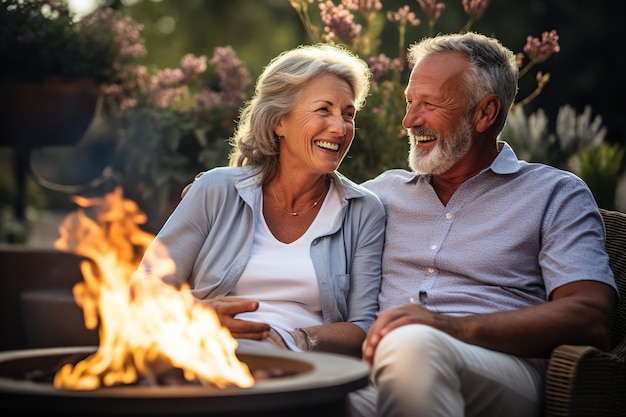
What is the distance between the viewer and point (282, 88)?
3686 millimetres

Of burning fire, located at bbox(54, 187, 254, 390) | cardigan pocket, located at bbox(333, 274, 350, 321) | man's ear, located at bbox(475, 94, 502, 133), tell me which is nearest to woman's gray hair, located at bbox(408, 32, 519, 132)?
man's ear, located at bbox(475, 94, 502, 133)

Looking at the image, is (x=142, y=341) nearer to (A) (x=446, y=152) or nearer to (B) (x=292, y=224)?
(B) (x=292, y=224)

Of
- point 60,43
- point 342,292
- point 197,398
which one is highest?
point 60,43

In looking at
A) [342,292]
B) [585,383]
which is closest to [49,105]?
[342,292]

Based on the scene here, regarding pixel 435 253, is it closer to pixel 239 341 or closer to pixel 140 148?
pixel 239 341

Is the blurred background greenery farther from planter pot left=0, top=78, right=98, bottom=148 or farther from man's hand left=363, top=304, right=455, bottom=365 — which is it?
man's hand left=363, top=304, right=455, bottom=365

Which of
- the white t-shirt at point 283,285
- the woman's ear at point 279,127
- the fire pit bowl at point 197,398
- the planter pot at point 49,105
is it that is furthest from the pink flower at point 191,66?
the fire pit bowl at point 197,398

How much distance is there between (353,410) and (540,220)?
0.94 metres

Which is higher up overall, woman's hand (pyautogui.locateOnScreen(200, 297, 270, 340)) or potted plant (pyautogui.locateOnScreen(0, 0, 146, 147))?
potted plant (pyautogui.locateOnScreen(0, 0, 146, 147))

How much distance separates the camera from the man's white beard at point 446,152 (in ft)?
11.4

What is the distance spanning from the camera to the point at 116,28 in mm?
6336

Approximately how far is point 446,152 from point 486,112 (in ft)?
0.81

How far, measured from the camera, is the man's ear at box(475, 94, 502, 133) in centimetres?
356

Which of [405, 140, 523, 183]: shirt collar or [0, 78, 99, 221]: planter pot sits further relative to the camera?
[0, 78, 99, 221]: planter pot
